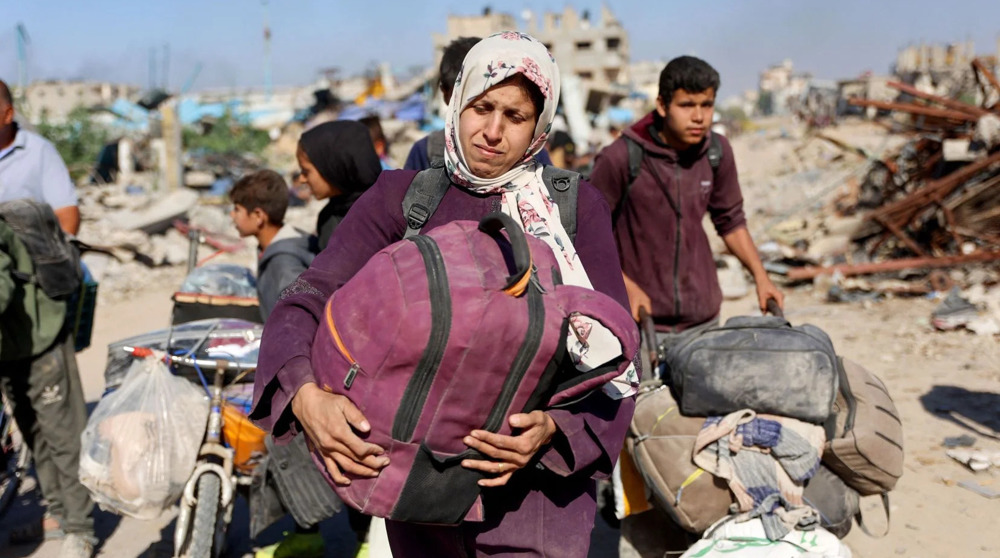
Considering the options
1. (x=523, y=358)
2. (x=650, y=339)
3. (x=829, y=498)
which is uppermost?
(x=523, y=358)

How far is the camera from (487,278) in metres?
1.50

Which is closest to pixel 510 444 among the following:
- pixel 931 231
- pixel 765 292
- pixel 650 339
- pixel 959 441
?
pixel 650 339

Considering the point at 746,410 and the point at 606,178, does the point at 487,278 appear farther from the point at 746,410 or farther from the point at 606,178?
the point at 606,178

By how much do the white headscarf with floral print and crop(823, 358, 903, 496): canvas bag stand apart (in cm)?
151

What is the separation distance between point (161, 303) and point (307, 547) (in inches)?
302

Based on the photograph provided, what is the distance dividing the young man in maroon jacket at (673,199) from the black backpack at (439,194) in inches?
70.3

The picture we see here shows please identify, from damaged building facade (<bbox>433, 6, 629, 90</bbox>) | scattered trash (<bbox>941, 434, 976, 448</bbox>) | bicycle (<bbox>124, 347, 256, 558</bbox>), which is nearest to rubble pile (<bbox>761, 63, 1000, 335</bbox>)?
scattered trash (<bbox>941, 434, 976, 448</bbox>)

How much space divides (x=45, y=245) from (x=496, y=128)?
112 inches

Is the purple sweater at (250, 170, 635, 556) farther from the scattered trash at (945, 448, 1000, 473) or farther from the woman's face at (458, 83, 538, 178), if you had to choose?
the scattered trash at (945, 448, 1000, 473)

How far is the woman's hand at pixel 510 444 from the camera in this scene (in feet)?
4.99

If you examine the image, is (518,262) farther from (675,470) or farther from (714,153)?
(714,153)

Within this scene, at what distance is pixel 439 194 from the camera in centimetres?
189

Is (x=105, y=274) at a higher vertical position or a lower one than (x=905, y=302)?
lower

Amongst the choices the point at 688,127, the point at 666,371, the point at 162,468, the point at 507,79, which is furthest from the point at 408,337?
the point at 688,127
